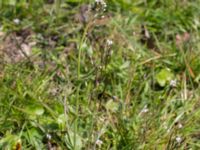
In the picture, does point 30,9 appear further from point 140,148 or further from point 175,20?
point 140,148

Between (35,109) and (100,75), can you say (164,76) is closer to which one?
(100,75)

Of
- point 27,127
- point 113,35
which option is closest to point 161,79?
point 113,35

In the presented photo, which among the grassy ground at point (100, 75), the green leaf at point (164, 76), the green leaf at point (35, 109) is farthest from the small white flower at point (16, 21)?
the green leaf at point (164, 76)

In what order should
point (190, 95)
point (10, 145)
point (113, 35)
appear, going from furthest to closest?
point (113, 35), point (190, 95), point (10, 145)

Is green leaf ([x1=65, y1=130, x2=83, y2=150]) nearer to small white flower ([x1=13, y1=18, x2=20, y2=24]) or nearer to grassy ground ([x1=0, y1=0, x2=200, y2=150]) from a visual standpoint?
grassy ground ([x1=0, y1=0, x2=200, y2=150])

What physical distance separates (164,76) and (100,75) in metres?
0.41

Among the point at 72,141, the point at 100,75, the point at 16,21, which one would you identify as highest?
the point at 16,21

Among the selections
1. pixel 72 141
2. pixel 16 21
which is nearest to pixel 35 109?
pixel 72 141

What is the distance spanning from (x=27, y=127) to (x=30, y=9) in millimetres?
933

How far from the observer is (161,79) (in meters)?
2.84

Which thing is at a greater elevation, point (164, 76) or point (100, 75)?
point (100, 75)

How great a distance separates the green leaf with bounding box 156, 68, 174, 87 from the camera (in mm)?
2830

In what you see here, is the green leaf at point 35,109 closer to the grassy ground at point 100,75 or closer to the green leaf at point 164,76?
the grassy ground at point 100,75

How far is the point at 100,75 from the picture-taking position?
265cm
